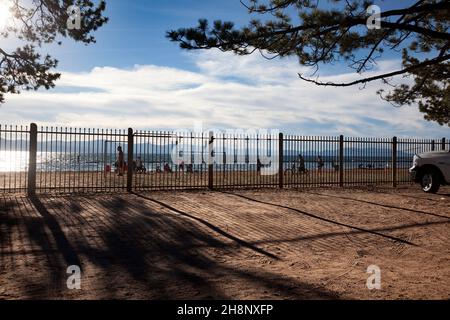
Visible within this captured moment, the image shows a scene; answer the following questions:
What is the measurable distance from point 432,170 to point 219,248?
436 inches

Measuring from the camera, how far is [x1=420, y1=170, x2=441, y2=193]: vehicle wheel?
15008 millimetres

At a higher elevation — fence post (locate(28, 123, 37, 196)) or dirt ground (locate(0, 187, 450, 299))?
fence post (locate(28, 123, 37, 196))

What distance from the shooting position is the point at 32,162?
12820 mm

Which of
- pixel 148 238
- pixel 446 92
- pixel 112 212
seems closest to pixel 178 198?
pixel 112 212

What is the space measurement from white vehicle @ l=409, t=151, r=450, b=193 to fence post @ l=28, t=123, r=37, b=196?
43.9ft

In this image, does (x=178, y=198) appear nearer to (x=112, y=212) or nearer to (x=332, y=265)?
(x=112, y=212)

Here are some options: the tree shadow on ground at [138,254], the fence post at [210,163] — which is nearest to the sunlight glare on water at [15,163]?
the tree shadow on ground at [138,254]

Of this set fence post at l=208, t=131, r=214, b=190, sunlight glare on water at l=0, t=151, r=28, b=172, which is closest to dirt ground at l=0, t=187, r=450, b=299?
sunlight glare on water at l=0, t=151, r=28, b=172

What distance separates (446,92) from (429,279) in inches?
622

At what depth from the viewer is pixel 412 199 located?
14.0m

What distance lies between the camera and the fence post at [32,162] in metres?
12.8

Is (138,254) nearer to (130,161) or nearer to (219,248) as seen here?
(219,248)

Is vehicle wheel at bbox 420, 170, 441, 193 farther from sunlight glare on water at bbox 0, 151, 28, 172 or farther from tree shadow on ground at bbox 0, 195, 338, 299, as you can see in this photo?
sunlight glare on water at bbox 0, 151, 28, 172

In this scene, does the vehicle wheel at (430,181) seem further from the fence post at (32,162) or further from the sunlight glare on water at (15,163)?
the sunlight glare on water at (15,163)
